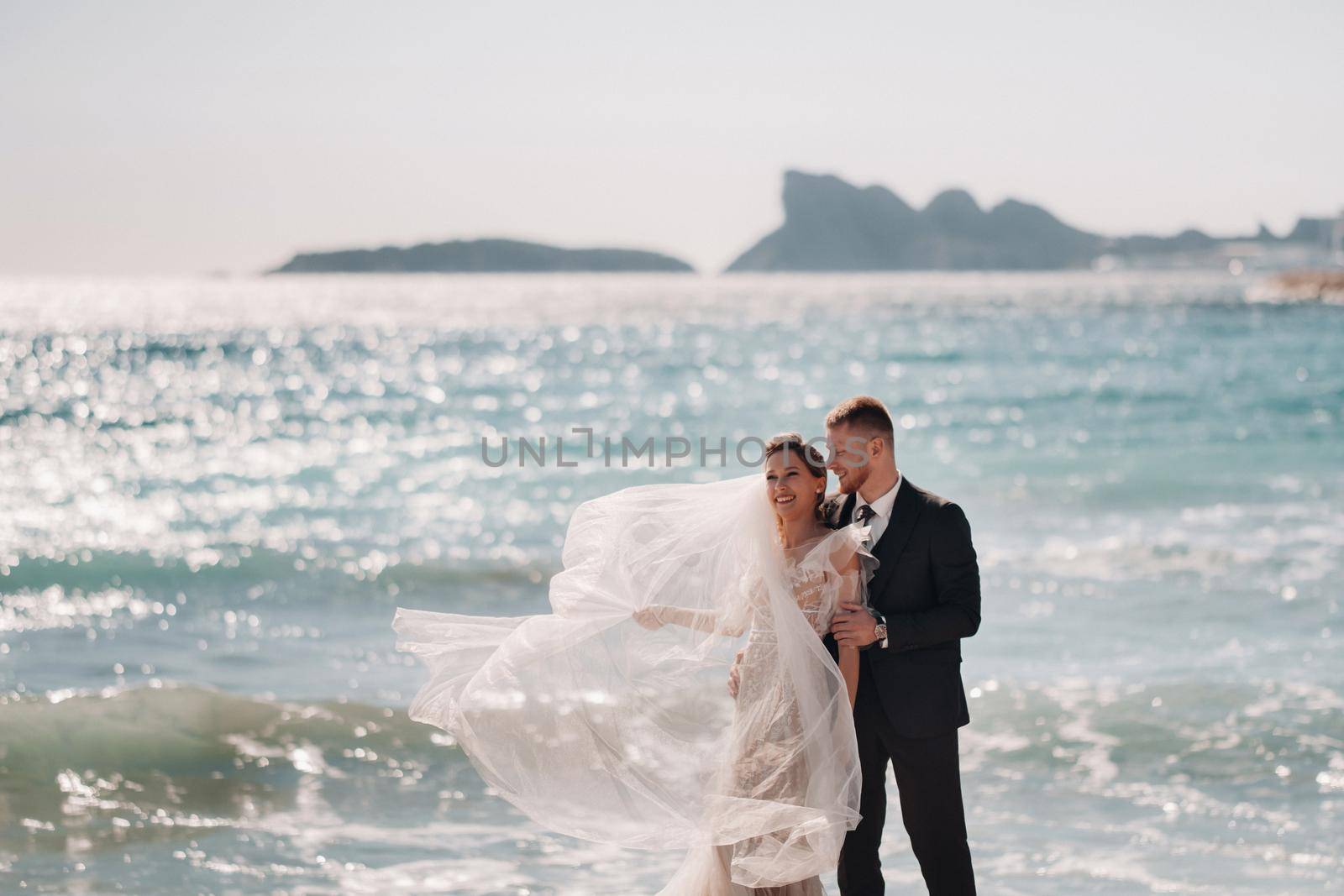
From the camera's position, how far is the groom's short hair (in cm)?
401

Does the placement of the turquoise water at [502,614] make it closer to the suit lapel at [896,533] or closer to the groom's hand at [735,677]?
the groom's hand at [735,677]

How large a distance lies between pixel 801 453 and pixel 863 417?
0.22 meters

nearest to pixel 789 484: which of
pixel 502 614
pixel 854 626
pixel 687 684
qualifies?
pixel 854 626

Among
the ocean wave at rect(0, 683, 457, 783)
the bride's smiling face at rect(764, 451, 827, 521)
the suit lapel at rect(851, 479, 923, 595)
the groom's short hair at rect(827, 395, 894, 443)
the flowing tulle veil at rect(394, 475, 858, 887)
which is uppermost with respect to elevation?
the groom's short hair at rect(827, 395, 894, 443)

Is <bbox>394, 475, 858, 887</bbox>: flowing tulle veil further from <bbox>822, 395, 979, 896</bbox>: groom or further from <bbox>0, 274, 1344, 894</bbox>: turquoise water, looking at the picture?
<bbox>0, 274, 1344, 894</bbox>: turquoise water

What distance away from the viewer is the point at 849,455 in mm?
4047

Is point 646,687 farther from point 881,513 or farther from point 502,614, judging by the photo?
point 502,614

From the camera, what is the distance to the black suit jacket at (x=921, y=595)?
4.08 metres

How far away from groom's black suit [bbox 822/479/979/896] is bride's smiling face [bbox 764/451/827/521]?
0.17 m

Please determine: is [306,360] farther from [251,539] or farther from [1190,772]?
[1190,772]

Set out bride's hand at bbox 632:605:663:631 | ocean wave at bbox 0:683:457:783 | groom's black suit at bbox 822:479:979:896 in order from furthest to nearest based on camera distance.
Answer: ocean wave at bbox 0:683:457:783
bride's hand at bbox 632:605:663:631
groom's black suit at bbox 822:479:979:896

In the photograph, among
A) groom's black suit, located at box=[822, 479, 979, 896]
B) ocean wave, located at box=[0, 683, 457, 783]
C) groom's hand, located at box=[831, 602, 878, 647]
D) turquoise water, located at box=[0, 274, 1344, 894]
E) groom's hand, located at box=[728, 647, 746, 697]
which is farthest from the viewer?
ocean wave, located at box=[0, 683, 457, 783]

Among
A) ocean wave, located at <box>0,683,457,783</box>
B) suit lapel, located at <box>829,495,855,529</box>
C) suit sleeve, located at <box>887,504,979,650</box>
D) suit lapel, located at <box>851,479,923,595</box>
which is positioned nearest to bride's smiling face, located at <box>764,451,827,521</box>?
suit lapel, located at <box>829,495,855,529</box>

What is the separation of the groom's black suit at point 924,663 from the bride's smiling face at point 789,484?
0.17 meters
